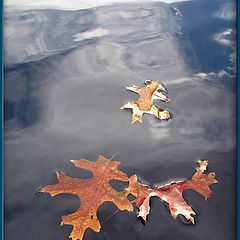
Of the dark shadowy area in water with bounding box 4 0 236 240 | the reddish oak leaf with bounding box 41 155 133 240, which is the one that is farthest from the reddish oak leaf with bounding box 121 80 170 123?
the reddish oak leaf with bounding box 41 155 133 240

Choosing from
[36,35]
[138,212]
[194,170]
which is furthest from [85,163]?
[36,35]

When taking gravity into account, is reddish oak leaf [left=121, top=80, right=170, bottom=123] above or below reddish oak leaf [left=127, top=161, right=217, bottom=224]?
above

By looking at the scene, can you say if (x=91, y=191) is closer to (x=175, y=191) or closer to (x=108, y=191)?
(x=108, y=191)

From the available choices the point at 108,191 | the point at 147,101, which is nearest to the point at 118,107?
the point at 147,101

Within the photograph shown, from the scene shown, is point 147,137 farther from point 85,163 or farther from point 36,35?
point 36,35

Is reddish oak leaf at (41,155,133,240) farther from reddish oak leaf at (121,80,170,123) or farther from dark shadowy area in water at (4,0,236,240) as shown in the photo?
reddish oak leaf at (121,80,170,123)

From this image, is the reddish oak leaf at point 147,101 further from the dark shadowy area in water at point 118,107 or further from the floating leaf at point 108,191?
the floating leaf at point 108,191

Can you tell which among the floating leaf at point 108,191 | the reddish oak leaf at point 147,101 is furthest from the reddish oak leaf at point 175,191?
the reddish oak leaf at point 147,101
